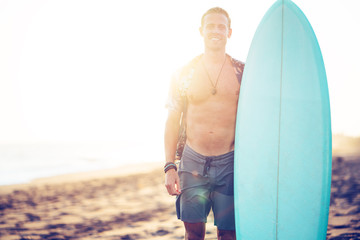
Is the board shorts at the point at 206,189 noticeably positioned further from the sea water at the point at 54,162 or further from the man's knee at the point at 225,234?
the sea water at the point at 54,162

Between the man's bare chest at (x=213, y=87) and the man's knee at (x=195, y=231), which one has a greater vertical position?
the man's bare chest at (x=213, y=87)

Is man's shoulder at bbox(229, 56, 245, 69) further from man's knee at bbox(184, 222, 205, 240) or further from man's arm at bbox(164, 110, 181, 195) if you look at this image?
man's knee at bbox(184, 222, 205, 240)

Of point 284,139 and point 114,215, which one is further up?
point 284,139

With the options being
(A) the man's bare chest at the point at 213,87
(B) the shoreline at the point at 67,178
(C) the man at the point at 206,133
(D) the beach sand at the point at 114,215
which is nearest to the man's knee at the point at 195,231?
(C) the man at the point at 206,133

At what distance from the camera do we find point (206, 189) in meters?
2.00

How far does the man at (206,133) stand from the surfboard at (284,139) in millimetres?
85

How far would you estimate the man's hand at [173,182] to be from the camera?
2.00 metres

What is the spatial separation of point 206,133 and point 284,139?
0.55 m

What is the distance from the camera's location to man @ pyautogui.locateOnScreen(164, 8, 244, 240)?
199cm

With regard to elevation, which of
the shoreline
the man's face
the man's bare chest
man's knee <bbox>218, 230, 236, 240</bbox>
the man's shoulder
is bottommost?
the shoreline

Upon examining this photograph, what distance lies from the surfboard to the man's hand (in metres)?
0.40

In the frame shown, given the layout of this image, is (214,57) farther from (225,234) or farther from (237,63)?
(225,234)

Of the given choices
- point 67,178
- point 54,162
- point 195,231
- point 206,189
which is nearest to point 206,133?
point 206,189

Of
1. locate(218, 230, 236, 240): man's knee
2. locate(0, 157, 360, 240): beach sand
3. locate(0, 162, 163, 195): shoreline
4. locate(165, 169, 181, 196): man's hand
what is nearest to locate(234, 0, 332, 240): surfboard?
locate(218, 230, 236, 240): man's knee
